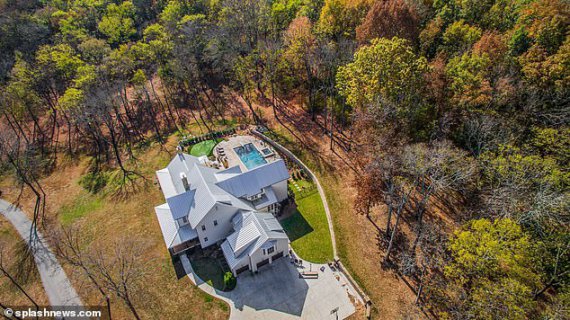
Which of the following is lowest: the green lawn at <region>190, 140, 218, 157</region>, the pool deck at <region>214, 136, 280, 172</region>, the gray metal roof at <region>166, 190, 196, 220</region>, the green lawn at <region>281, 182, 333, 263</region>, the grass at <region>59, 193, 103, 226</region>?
the grass at <region>59, 193, 103, 226</region>

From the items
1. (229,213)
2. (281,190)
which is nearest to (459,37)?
(281,190)

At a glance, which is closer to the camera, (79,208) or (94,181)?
(79,208)

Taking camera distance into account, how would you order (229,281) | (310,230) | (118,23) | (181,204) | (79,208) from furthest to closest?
1. (118,23)
2. (79,208)
3. (310,230)
4. (181,204)
5. (229,281)

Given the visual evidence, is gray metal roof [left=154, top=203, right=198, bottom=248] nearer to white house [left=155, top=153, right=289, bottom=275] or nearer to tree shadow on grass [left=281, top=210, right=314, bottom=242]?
white house [left=155, top=153, right=289, bottom=275]

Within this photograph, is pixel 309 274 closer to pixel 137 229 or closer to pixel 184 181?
pixel 184 181

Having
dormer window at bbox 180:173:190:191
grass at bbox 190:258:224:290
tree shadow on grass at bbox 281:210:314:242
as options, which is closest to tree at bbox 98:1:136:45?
dormer window at bbox 180:173:190:191

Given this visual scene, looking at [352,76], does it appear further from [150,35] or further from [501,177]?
[150,35]

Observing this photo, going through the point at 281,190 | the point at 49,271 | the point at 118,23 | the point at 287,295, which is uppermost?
the point at 118,23
